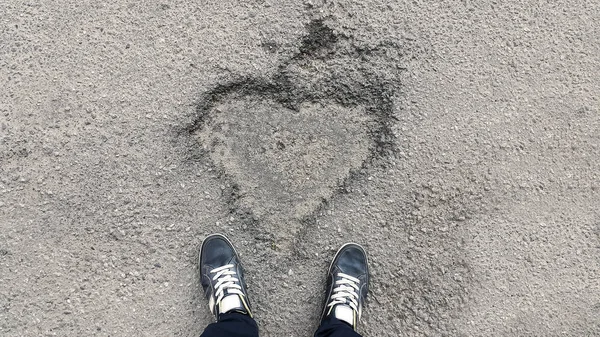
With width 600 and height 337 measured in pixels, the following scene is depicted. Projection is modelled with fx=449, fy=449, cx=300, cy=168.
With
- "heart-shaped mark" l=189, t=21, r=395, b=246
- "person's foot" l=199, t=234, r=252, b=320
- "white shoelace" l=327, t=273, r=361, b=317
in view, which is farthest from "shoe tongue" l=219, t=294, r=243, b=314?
"white shoelace" l=327, t=273, r=361, b=317

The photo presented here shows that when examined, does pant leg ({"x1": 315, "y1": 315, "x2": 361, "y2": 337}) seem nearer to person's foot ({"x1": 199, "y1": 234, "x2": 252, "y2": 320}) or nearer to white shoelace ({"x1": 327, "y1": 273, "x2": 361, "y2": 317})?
white shoelace ({"x1": 327, "y1": 273, "x2": 361, "y2": 317})

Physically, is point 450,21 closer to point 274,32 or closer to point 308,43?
point 308,43

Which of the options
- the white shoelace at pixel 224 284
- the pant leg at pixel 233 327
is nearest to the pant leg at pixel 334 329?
the pant leg at pixel 233 327

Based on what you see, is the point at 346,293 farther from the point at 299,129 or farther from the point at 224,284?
Answer: the point at 299,129

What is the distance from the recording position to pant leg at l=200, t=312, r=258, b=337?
1.96 metres

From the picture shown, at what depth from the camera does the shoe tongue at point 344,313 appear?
2074mm

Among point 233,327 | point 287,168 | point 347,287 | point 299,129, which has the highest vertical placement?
point 299,129

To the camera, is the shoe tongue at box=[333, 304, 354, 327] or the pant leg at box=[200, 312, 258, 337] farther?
the shoe tongue at box=[333, 304, 354, 327]

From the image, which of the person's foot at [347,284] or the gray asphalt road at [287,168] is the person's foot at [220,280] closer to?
the gray asphalt road at [287,168]

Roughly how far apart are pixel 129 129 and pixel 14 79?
0.59m

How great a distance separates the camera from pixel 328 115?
2131 millimetres

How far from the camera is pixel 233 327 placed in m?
1.98

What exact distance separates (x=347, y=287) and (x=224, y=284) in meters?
0.57

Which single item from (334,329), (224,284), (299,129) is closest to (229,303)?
(224,284)
